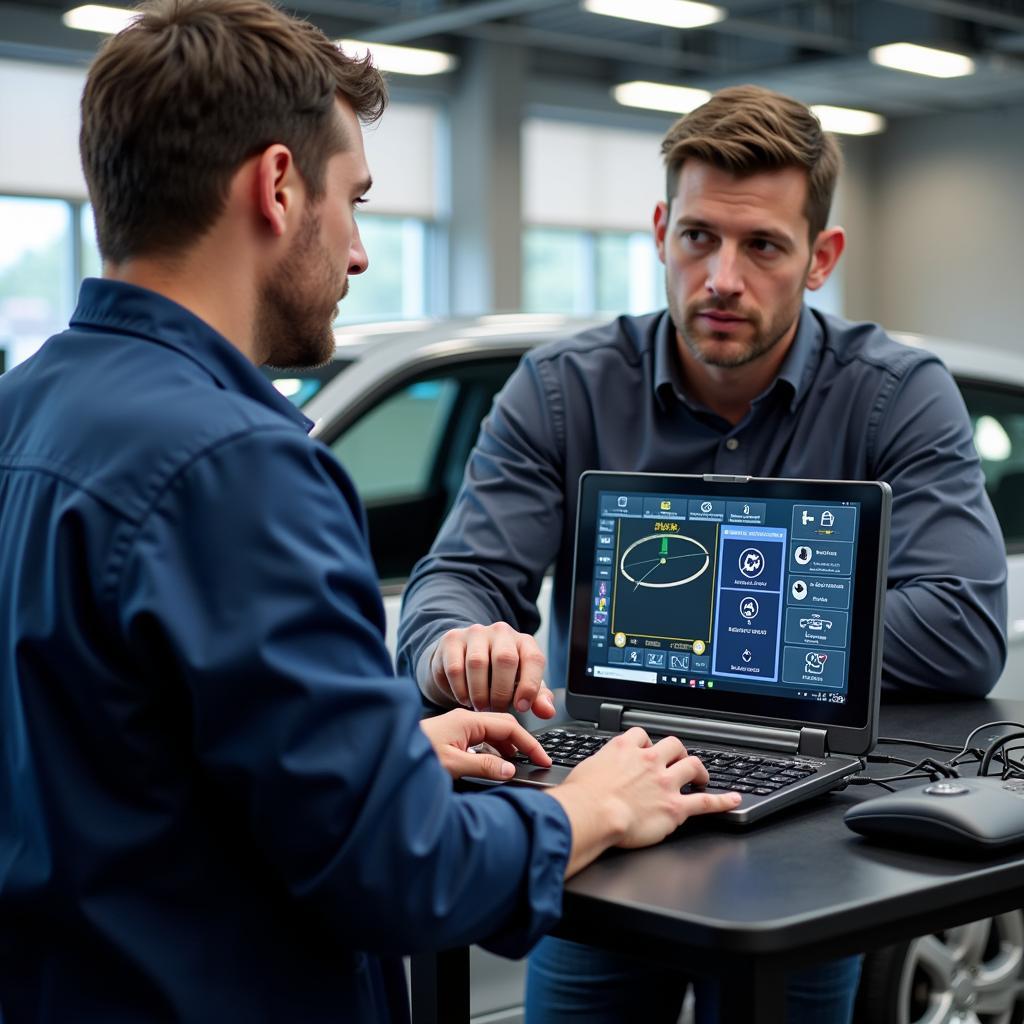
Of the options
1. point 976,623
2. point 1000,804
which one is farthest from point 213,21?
point 976,623

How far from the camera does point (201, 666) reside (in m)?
1.08

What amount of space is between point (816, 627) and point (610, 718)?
0.91 feet

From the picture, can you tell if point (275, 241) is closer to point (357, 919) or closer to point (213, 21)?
point (213, 21)

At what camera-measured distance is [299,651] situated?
3.64 ft

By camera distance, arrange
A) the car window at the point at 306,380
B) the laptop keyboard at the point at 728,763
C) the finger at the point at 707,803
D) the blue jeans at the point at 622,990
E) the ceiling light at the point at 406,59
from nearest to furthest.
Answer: the finger at the point at 707,803
the laptop keyboard at the point at 728,763
the blue jeans at the point at 622,990
the car window at the point at 306,380
the ceiling light at the point at 406,59

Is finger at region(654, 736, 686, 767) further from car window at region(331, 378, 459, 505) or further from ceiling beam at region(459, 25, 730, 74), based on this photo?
ceiling beam at region(459, 25, 730, 74)

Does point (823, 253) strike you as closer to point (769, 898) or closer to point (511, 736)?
point (511, 736)

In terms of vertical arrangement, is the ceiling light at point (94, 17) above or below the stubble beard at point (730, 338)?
above

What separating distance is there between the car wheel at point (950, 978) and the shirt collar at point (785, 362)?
42.0 inches

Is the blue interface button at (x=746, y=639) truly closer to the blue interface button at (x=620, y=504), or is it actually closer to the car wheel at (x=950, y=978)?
the blue interface button at (x=620, y=504)

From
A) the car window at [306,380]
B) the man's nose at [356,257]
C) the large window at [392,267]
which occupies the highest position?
the large window at [392,267]

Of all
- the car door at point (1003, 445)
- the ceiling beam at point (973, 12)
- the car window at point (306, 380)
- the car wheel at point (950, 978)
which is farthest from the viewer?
the ceiling beam at point (973, 12)

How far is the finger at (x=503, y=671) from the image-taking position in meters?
1.72

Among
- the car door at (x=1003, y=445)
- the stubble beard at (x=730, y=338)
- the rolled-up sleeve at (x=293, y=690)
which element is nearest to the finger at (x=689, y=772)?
the rolled-up sleeve at (x=293, y=690)
